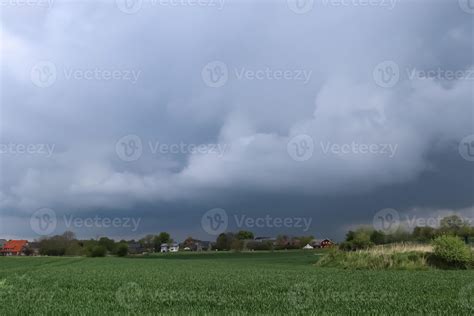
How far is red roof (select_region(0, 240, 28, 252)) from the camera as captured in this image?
165300 mm

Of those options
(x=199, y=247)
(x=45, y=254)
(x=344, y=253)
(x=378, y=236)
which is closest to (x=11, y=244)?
(x=45, y=254)

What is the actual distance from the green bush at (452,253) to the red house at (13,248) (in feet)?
479

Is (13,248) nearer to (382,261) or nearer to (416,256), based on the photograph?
A: (382,261)

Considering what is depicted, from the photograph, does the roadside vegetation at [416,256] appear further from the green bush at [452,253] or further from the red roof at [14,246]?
the red roof at [14,246]

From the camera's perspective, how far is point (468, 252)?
40000 mm

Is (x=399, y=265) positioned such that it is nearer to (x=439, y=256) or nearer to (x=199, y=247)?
(x=439, y=256)

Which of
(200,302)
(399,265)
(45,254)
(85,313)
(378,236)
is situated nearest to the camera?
(85,313)

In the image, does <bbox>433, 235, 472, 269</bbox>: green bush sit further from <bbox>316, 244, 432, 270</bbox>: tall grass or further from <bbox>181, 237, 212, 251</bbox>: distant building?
<bbox>181, 237, 212, 251</bbox>: distant building

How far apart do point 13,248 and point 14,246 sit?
277 cm

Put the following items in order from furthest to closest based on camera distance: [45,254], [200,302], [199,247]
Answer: [199,247] < [45,254] < [200,302]

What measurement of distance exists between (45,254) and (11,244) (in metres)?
46.4

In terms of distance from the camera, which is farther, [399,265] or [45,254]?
[45,254]

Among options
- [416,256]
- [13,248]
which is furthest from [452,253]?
[13,248]

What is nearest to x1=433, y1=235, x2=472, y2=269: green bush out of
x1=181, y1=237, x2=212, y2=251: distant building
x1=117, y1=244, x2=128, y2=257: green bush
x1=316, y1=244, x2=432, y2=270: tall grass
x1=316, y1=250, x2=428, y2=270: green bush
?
x1=316, y1=244, x2=432, y2=270: tall grass
